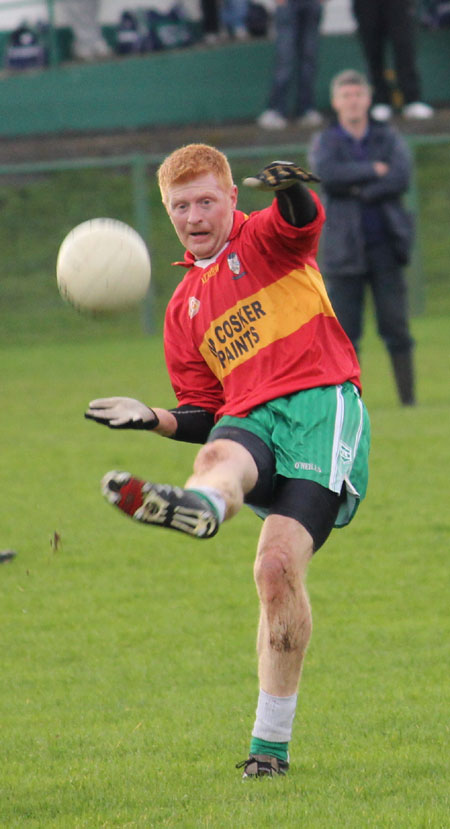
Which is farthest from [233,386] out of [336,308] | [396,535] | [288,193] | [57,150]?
[57,150]

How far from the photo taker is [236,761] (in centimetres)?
492

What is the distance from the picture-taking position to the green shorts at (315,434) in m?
4.66

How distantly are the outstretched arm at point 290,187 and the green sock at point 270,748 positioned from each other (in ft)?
5.96

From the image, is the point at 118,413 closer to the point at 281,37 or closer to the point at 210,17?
the point at 281,37

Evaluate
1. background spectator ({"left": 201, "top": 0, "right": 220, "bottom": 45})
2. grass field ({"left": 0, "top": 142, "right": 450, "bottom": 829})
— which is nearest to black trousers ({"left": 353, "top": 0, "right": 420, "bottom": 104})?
background spectator ({"left": 201, "top": 0, "right": 220, "bottom": 45})

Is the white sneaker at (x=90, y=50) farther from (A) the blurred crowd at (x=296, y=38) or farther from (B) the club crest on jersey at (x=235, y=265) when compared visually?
(B) the club crest on jersey at (x=235, y=265)

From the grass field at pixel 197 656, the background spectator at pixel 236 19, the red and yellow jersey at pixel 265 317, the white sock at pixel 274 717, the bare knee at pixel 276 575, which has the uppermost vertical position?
the background spectator at pixel 236 19

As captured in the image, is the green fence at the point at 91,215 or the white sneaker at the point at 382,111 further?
the white sneaker at the point at 382,111

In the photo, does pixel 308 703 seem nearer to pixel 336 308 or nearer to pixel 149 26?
pixel 336 308

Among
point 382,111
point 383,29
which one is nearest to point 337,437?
point 383,29

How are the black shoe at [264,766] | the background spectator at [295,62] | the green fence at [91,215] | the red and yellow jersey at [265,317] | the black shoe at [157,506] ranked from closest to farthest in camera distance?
the black shoe at [157,506], the black shoe at [264,766], the red and yellow jersey at [265,317], the background spectator at [295,62], the green fence at [91,215]

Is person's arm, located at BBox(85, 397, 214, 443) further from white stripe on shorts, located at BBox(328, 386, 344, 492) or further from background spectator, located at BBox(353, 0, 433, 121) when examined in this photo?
background spectator, located at BBox(353, 0, 433, 121)

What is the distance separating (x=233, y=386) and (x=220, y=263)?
47cm

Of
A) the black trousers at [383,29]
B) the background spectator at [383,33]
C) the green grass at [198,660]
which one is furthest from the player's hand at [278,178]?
the black trousers at [383,29]
